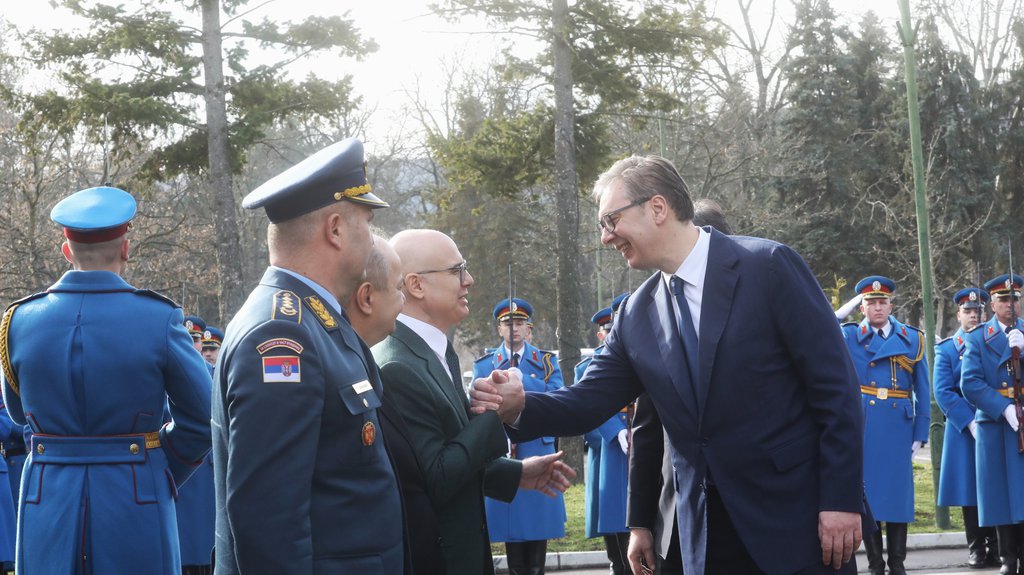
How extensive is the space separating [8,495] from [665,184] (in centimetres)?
758

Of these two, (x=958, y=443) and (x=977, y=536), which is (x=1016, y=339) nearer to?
(x=958, y=443)

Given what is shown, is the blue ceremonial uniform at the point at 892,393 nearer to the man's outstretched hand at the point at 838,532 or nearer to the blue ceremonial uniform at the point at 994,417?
the blue ceremonial uniform at the point at 994,417

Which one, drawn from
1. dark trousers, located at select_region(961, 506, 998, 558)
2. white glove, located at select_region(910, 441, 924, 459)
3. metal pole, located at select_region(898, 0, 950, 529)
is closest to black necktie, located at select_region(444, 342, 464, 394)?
white glove, located at select_region(910, 441, 924, 459)

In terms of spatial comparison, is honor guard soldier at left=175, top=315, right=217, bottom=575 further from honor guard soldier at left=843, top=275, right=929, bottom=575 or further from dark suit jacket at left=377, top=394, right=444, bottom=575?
dark suit jacket at left=377, top=394, right=444, bottom=575

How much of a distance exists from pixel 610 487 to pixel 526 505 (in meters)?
0.80

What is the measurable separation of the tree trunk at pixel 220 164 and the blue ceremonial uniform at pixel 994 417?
36.5 ft

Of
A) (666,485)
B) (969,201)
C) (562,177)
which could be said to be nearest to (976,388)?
(666,485)

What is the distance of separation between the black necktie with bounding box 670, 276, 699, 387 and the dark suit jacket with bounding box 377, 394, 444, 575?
3.34ft

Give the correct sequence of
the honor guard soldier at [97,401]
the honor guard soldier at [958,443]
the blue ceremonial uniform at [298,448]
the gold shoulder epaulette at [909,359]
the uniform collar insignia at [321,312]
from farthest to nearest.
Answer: the honor guard soldier at [958,443] < the gold shoulder epaulette at [909,359] < the honor guard soldier at [97,401] < the uniform collar insignia at [321,312] < the blue ceremonial uniform at [298,448]

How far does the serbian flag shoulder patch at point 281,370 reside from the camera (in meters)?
2.78

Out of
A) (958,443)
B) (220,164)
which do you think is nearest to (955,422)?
(958,443)

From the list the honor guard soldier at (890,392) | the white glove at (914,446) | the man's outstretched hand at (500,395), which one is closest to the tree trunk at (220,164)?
the honor guard soldier at (890,392)

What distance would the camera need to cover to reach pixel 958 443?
11250mm

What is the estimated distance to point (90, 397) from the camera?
4.62 meters
